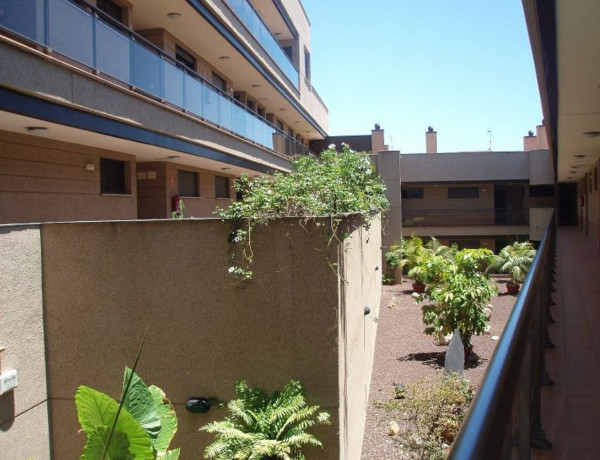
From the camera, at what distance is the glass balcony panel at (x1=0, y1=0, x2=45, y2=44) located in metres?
7.26

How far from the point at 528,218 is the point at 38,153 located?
30.6 m

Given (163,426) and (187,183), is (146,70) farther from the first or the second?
(163,426)

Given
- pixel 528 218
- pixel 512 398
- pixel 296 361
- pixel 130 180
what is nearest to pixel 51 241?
pixel 296 361

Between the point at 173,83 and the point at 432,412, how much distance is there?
8.18 meters

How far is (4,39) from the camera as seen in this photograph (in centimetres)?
721

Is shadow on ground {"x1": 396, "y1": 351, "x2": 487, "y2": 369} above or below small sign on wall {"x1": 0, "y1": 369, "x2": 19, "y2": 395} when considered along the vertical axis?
below

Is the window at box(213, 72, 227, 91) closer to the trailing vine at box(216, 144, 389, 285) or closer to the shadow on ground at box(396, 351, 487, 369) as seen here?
the shadow on ground at box(396, 351, 487, 369)

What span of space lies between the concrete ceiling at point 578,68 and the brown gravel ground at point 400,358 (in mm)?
3657

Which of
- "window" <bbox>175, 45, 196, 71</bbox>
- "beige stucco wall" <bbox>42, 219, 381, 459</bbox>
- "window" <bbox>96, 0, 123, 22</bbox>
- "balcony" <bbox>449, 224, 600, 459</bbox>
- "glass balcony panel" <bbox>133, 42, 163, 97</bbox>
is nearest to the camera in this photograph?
"balcony" <bbox>449, 224, 600, 459</bbox>

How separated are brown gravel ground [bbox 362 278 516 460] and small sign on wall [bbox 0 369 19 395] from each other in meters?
5.02

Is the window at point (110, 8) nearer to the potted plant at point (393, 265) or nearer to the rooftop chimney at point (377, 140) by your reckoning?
the potted plant at point (393, 265)

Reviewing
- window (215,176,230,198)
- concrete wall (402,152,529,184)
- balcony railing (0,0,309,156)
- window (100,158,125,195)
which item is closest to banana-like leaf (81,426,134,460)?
balcony railing (0,0,309,156)

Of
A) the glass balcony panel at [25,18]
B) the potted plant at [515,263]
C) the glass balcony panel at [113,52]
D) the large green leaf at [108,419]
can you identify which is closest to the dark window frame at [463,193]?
the potted plant at [515,263]

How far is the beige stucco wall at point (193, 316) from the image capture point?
723 centimetres
